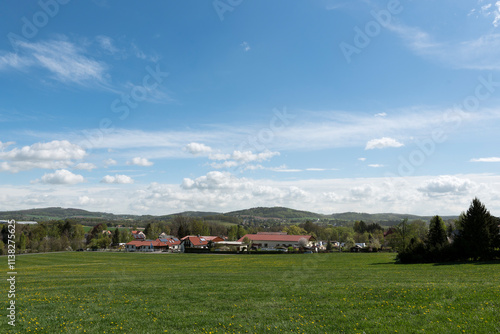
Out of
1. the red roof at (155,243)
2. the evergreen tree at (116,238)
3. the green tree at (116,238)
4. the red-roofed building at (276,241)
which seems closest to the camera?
the red roof at (155,243)

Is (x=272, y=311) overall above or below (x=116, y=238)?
above

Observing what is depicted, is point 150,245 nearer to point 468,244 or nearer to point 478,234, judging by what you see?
point 468,244

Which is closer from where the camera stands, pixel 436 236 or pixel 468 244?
pixel 468 244

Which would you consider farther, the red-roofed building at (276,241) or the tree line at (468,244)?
the red-roofed building at (276,241)

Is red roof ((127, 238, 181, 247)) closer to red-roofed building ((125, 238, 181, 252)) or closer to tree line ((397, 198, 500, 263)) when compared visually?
red-roofed building ((125, 238, 181, 252))

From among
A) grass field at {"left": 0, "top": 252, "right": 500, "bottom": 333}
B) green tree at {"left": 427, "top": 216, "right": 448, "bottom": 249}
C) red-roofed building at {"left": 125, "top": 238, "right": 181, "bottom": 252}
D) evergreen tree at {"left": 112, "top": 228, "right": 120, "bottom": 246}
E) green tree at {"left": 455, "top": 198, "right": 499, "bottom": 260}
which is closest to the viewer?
grass field at {"left": 0, "top": 252, "right": 500, "bottom": 333}

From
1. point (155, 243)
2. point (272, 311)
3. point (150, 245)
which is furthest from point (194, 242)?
point (272, 311)

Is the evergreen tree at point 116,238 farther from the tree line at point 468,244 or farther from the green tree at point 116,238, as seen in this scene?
the tree line at point 468,244

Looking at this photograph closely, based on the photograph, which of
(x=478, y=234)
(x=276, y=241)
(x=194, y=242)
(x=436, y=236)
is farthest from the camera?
(x=276, y=241)

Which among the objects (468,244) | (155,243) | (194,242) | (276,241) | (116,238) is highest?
(468,244)

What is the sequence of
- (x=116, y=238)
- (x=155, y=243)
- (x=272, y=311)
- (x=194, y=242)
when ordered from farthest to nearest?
(x=116, y=238), (x=155, y=243), (x=194, y=242), (x=272, y=311)

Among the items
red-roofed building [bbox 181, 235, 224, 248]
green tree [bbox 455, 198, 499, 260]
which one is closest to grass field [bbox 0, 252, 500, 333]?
green tree [bbox 455, 198, 499, 260]

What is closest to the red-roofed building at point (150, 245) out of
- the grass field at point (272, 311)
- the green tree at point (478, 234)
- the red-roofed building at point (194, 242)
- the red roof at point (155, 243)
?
the red roof at point (155, 243)

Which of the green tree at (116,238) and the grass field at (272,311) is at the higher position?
the grass field at (272,311)
